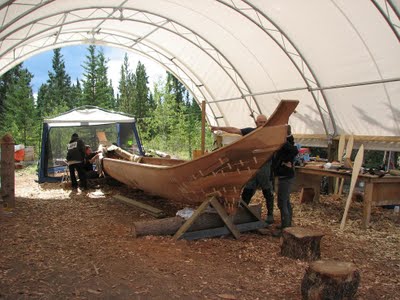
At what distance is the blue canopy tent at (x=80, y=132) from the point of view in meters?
10.5

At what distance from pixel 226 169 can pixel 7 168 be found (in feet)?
13.7

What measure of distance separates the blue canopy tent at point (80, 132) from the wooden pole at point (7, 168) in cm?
399

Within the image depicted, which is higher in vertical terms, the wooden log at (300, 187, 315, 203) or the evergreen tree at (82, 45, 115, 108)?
the evergreen tree at (82, 45, 115, 108)

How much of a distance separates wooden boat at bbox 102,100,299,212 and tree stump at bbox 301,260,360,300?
1.47 metres

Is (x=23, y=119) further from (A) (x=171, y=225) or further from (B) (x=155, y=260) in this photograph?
(B) (x=155, y=260)

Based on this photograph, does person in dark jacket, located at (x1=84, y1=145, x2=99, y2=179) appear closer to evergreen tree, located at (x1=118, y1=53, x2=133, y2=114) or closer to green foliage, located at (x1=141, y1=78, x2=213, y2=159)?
green foliage, located at (x1=141, y1=78, x2=213, y2=159)

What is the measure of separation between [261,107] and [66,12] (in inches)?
247

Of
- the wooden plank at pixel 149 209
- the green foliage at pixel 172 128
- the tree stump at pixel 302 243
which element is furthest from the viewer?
the green foliage at pixel 172 128

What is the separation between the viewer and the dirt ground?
331cm

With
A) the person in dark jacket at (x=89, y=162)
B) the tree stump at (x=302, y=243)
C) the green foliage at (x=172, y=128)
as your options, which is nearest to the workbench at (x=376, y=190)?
the tree stump at (x=302, y=243)

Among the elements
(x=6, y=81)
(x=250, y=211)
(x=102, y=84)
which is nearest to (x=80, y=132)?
(x=250, y=211)

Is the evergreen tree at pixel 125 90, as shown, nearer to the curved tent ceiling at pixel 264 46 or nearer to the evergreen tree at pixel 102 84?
the evergreen tree at pixel 102 84

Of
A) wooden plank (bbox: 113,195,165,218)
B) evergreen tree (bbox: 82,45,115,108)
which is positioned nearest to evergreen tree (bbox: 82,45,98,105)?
evergreen tree (bbox: 82,45,115,108)

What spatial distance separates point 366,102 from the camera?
795 centimetres
